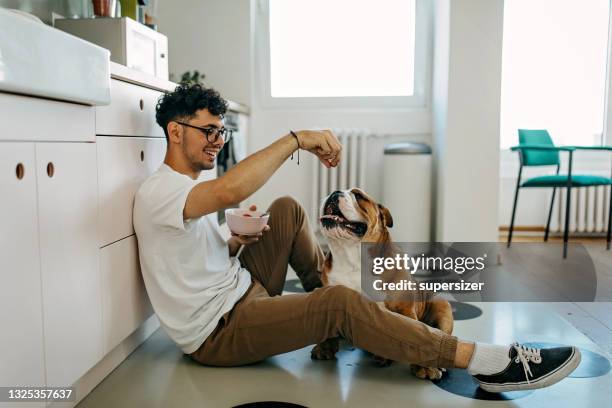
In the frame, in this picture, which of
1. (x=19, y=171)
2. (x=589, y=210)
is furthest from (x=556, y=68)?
(x=19, y=171)

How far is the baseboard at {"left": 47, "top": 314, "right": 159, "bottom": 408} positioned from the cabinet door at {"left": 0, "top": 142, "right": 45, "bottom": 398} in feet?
0.70

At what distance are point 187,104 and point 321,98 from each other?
8.15 ft

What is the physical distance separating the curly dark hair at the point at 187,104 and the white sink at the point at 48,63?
34cm

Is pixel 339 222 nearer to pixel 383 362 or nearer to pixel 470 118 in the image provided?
pixel 383 362

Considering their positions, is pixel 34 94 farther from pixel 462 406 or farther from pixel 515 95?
pixel 515 95

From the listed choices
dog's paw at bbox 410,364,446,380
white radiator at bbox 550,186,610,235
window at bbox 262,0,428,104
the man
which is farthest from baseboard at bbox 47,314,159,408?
white radiator at bbox 550,186,610,235

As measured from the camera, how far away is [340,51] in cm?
421

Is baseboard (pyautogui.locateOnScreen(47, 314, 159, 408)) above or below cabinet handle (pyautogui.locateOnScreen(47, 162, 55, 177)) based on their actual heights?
below

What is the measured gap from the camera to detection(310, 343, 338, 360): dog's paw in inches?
76.5

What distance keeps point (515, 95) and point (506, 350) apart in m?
3.57

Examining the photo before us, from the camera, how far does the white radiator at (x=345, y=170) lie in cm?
399

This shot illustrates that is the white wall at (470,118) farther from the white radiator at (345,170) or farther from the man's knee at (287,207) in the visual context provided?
the man's knee at (287,207)

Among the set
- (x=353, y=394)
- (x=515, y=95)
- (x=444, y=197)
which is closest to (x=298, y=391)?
(x=353, y=394)

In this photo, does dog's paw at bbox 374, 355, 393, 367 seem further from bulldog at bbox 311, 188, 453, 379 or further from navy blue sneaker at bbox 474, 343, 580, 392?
navy blue sneaker at bbox 474, 343, 580, 392
